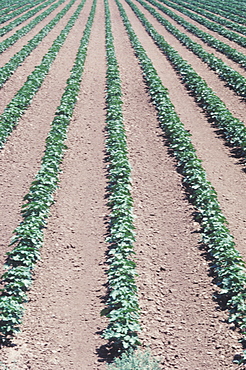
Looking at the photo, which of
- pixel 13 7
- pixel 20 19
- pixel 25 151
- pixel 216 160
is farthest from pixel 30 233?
pixel 13 7

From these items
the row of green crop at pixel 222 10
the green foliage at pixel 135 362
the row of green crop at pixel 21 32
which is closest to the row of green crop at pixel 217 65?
the row of green crop at pixel 222 10

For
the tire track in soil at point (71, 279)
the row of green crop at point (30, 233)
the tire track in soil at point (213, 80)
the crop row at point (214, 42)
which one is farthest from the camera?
the crop row at point (214, 42)

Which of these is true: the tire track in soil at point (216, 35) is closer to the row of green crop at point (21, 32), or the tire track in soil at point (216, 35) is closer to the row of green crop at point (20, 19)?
the row of green crop at point (21, 32)

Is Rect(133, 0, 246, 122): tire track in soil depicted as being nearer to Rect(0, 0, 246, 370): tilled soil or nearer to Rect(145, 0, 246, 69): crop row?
Rect(0, 0, 246, 370): tilled soil

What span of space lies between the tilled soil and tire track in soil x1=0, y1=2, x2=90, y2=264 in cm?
4

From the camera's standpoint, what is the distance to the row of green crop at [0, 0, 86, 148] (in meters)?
18.2

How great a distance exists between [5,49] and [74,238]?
23064 mm

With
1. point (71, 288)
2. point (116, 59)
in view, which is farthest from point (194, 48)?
point (71, 288)

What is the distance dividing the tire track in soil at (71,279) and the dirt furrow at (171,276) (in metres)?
0.98

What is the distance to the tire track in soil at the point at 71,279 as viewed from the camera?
8.56 metres

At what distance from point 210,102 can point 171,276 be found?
11.3 meters

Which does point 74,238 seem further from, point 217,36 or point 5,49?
point 217,36

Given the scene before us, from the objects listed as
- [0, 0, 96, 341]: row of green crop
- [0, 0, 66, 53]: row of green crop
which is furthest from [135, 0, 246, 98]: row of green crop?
[0, 0, 66, 53]: row of green crop

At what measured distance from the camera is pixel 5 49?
104 ft
